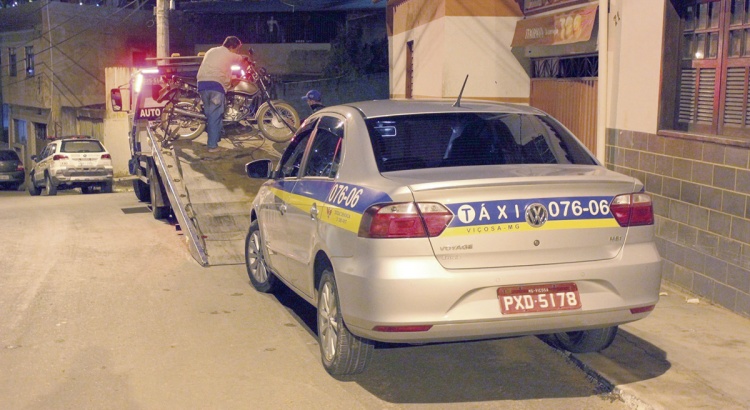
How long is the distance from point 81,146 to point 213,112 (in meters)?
12.5

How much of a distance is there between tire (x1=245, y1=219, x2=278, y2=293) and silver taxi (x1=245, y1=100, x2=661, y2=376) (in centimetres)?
232

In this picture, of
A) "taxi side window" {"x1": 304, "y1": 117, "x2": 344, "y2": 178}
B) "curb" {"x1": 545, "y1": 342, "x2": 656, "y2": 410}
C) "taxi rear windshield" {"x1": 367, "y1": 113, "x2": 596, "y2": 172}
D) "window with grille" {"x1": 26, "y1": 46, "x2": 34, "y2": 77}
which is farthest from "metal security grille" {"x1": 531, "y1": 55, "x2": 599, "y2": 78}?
"window with grille" {"x1": 26, "y1": 46, "x2": 34, "y2": 77}

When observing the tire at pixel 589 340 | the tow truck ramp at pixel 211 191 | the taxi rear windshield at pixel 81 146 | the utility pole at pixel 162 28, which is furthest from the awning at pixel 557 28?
the taxi rear windshield at pixel 81 146

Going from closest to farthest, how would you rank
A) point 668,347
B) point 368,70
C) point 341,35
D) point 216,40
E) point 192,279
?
1. point 668,347
2. point 192,279
3. point 368,70
4. point 341,35
5. point 216,40

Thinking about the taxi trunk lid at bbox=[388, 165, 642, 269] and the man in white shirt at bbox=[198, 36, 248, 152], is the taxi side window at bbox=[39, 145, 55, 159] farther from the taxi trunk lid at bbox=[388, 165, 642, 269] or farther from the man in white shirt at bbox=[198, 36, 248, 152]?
the taxi trunk lid at bbox=[388, 165, 642, 269]

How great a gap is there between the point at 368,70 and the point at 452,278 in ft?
86.7

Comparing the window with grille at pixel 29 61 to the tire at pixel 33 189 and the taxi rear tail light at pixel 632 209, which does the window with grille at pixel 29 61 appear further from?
the taxi rear tail light at pixel 632 209

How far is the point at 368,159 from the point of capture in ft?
19.1

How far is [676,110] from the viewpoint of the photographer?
8547 mm

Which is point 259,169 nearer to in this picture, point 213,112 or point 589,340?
point 589,340

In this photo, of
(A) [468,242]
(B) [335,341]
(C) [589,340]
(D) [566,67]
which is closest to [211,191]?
(D) [566,67]

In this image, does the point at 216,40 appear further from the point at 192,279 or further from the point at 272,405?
the point at 272,405

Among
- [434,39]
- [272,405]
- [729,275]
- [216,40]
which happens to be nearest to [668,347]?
[729,275]

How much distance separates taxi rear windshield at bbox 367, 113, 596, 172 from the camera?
5867 millimetres
